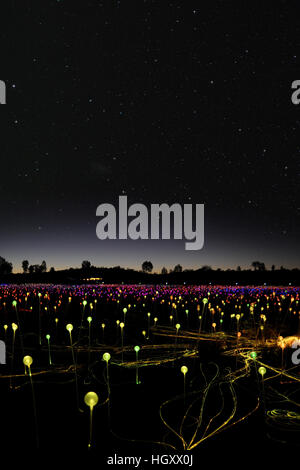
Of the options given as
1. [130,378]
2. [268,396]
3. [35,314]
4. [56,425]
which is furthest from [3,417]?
[35,314]

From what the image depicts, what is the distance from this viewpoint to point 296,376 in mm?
4961

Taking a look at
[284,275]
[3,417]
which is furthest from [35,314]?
[284,275]

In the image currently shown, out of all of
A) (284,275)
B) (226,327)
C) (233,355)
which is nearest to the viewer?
(233,355)

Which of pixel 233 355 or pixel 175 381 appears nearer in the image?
pixel 175 381

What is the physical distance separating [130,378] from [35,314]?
24.6 ft

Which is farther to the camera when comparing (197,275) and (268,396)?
(197,275)

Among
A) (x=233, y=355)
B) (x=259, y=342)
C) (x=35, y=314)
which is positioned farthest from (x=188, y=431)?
(x=35, y=314)

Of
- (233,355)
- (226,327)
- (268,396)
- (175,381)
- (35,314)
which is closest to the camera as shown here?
(268,396)

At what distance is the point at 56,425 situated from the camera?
11.6 feet

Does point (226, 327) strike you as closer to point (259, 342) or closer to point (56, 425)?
point (259, 342)

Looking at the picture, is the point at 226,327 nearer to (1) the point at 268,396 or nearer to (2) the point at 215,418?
(1) the point at 268,396

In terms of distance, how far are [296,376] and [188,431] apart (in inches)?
86.9
